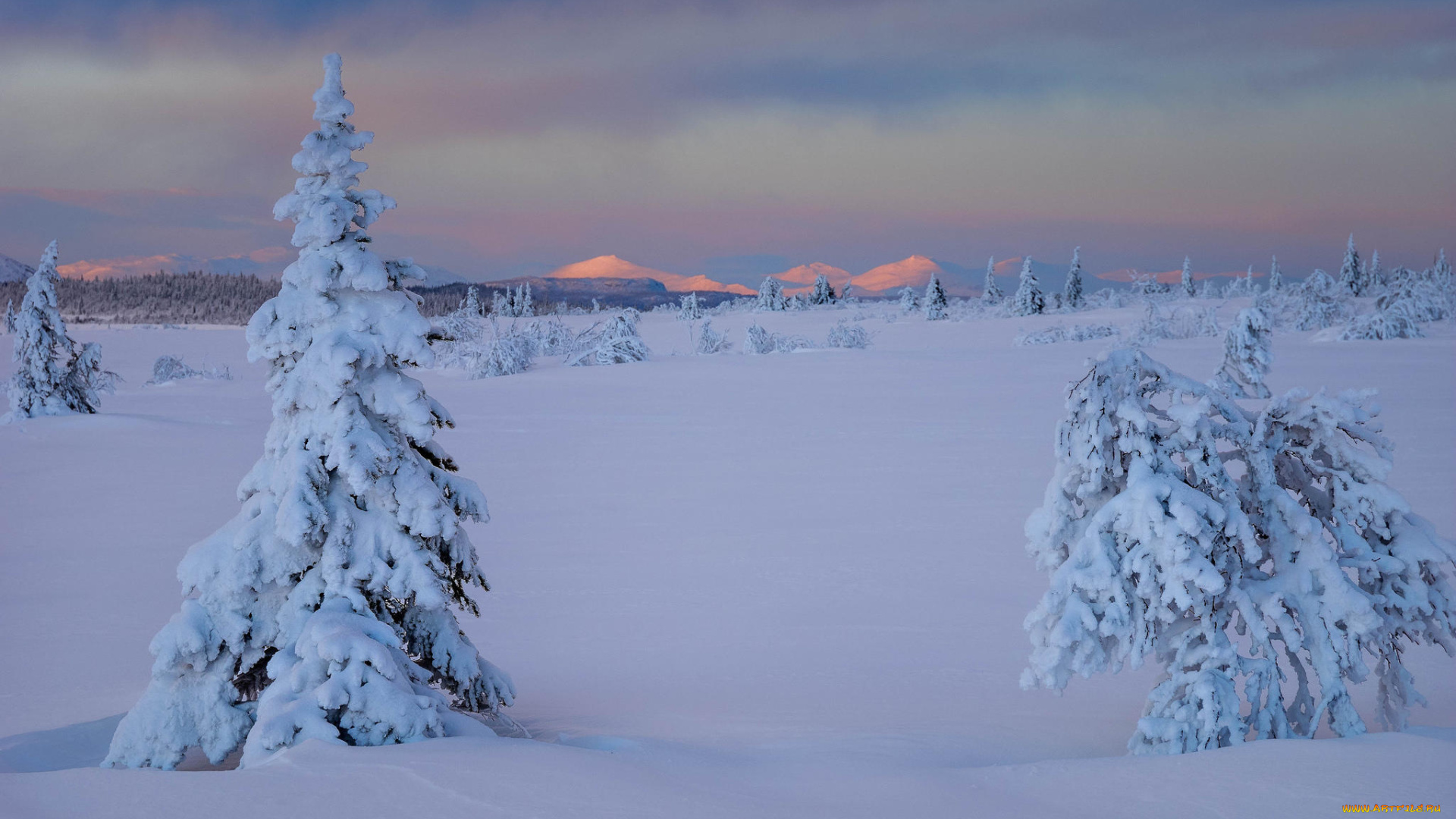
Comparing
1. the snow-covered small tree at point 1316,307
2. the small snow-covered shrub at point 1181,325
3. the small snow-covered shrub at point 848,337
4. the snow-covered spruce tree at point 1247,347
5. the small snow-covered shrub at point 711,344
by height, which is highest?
the snow-covered small tree at point 1316,307

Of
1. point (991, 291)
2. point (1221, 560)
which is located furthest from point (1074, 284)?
point (1221, 560)

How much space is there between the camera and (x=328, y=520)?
573 cm

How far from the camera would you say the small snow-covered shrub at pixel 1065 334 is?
36.4m

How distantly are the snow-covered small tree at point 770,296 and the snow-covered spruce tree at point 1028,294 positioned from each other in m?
18.1

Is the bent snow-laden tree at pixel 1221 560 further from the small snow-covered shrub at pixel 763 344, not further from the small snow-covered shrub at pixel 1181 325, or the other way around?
the small snow-covered shrub at pixel 1181 325

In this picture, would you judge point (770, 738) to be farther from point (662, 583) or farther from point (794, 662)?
point (662, 583)

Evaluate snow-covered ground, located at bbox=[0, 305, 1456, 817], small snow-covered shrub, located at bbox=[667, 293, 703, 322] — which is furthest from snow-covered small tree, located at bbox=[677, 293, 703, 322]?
snow-covered ground, located at bbox=[0, 305, 1456, 817]

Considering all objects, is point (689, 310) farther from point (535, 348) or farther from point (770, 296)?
point (535, 348)

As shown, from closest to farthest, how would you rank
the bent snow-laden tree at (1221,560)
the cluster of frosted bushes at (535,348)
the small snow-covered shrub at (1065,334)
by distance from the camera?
the bent snow-laden tree at (1221,560) → the cluster of frosted bushes at (535,348) → the small snow-covered shrub at (1065,334)

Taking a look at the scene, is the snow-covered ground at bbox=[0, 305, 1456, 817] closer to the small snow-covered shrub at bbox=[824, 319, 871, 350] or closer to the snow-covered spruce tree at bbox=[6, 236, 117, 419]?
the snow-covered spruce tree at bbox=[6, 236, 117, 419]

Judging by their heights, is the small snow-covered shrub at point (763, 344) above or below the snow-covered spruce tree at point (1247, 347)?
above

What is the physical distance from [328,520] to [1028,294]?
186ft

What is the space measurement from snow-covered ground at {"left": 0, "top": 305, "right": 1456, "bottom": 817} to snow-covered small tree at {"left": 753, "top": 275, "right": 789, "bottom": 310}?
43.1 meters

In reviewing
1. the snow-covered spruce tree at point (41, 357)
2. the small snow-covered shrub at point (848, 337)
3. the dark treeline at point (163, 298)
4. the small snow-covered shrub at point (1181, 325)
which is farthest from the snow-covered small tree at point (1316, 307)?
the dark treeline at point (163, 298)
